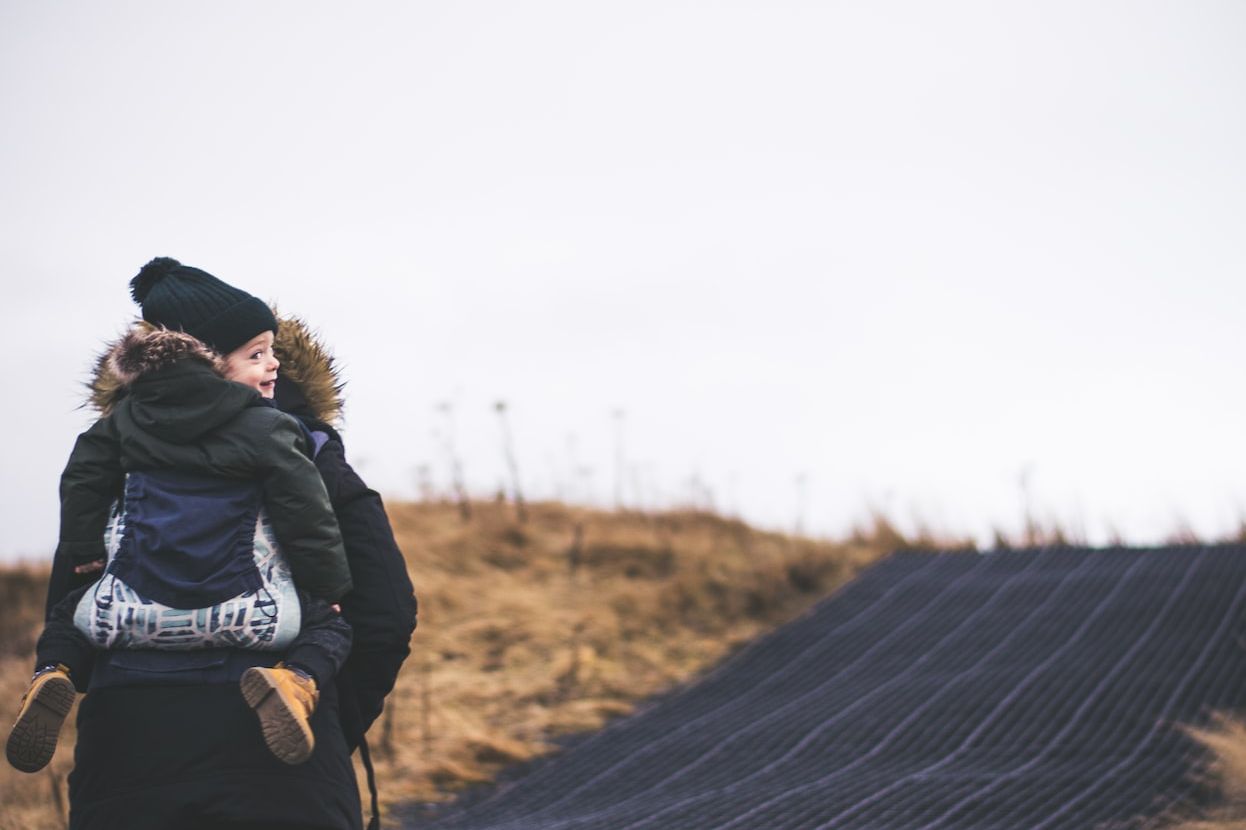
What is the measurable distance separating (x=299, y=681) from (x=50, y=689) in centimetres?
38

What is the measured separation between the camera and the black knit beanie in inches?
84.4

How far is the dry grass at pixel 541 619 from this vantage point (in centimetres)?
608

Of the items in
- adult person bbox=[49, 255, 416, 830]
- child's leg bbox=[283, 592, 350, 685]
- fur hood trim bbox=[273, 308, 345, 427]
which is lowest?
adult person bbox=[49, 255, 416, 830]

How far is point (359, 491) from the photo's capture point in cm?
214

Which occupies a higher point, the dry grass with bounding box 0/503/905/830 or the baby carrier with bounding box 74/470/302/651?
the baby carrier with bounding box 74/470/302/651

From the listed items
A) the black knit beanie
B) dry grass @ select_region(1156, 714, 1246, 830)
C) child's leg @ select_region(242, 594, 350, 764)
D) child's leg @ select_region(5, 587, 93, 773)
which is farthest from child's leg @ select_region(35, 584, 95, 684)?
dry grass @ select_region(1156, 714, 1246, 830)

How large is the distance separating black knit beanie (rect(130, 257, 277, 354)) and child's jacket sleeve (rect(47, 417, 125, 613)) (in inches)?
8.4

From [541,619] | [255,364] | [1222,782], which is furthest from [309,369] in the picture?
[541,619]

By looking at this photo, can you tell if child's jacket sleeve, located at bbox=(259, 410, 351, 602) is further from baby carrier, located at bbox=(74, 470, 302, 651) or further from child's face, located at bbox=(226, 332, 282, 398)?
child's face, located at bbox=(226, 332, 282, 398)

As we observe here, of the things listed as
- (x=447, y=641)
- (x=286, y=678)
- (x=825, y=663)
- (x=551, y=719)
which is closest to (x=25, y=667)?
(x=447, y=641)

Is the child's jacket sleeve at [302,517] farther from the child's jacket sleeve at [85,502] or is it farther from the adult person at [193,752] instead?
the child's jacket sleeve at [85,502]

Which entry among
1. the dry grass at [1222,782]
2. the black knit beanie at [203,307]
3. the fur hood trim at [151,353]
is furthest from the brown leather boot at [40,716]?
the dry grass at [1222,782]

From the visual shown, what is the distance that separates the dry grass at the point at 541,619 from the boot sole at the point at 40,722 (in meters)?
3.29

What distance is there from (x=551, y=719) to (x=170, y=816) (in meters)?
4.83
